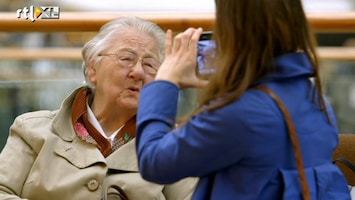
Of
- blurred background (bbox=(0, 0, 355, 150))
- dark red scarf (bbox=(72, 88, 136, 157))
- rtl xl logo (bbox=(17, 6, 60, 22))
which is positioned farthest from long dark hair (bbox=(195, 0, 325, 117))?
rtl xl logo (bbox=(17, 6, 60, 22))

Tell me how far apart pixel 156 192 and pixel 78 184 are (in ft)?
0.73

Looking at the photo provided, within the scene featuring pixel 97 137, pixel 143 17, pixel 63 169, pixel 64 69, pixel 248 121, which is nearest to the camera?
pixel 248 121

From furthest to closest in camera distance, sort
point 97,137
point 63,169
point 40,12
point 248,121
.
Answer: point 40,12 → point 97,137 → point 63,169 → point 248,121

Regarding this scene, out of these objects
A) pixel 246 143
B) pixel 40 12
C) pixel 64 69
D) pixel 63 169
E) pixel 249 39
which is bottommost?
pixel 64 69

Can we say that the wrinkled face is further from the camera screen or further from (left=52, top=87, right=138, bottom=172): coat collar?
the camera screen

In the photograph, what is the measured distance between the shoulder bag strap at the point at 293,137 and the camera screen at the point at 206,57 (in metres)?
0.15

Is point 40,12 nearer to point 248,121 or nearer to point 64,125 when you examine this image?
point 64,125

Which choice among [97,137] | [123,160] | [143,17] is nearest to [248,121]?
[123,160]

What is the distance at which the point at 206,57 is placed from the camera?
1795mm

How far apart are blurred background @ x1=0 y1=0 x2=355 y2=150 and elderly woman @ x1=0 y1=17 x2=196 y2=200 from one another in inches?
20.9

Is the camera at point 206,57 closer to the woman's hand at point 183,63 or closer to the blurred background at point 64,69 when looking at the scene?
the woman's hand at point 183,63

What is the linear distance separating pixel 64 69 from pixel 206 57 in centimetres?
259

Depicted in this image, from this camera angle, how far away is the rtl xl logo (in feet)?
10.6

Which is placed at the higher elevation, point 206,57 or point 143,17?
point 206,57
